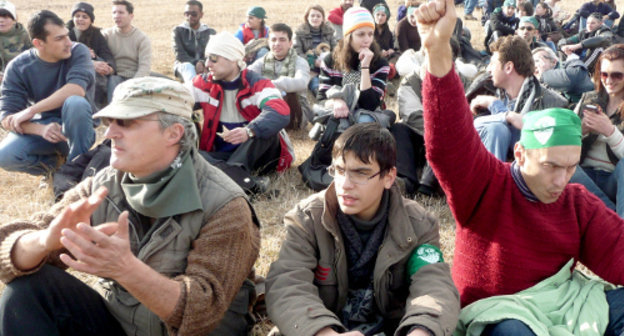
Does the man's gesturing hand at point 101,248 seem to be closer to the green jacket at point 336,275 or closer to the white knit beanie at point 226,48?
the green jacket at point 336,275

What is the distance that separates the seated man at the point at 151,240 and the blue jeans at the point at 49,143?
2.69 m

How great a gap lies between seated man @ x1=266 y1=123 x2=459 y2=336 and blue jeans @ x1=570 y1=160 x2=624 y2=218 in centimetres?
203

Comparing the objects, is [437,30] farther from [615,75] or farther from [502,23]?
[502,23]

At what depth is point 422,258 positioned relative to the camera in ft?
8.71

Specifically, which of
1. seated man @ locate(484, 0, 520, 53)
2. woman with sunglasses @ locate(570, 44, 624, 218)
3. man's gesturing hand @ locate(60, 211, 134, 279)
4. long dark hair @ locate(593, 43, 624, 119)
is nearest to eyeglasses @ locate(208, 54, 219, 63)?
woman with sunglasses @ locate(570, 44, 624, 218)

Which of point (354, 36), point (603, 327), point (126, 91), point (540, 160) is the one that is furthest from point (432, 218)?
point (354, 36)

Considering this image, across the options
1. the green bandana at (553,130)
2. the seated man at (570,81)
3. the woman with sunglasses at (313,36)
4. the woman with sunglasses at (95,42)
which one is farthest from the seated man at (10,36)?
the green bandana at (553,130)

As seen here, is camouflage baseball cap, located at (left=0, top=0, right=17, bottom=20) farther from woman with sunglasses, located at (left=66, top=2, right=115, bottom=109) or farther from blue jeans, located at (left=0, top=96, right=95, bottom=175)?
blue jeans, located at (left=0, top=96, right=95, bottom=175)

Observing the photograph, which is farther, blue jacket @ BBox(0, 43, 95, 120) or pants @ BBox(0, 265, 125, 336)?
blue jacket @ BBox(0, 43, 95, 120)

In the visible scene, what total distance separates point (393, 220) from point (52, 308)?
60.0 inches

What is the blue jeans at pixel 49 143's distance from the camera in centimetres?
513

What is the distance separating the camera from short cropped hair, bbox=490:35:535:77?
4660 millimetres

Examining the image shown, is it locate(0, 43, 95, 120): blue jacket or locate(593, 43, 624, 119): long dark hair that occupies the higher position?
locate(593, 43, 624, 119): long dark hair

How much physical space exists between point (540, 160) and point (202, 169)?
60.2 inches
